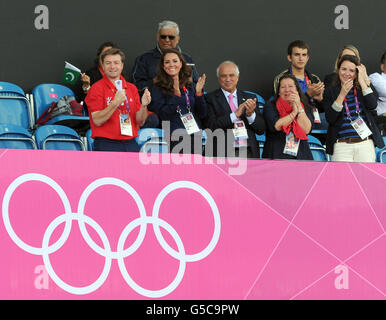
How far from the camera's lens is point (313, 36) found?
9570 millimetres

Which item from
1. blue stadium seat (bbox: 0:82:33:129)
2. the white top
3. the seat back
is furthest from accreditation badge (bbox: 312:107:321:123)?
blue stadium seat (bbox: 0:82:33:129)

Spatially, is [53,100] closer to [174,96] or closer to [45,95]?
[45,95]

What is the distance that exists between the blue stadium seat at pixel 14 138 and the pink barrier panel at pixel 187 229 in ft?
6.52

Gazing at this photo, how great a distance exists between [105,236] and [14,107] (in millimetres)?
3135

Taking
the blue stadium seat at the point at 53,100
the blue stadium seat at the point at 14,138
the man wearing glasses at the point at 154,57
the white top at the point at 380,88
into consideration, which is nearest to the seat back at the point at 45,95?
the blue stadium seat at the point at 53,100

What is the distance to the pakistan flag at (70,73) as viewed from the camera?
7.68 m

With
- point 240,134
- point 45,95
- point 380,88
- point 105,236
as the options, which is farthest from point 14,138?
point 380,88

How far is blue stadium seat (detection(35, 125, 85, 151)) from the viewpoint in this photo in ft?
22.6

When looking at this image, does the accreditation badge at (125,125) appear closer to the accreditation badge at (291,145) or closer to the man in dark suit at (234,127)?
the man in dark suit at (234,127)

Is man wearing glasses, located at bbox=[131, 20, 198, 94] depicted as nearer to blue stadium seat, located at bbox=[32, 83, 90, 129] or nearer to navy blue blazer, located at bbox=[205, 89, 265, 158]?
navy blue blazer, located at bbox=[205, 89, 265, 158]

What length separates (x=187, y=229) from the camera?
503 cm

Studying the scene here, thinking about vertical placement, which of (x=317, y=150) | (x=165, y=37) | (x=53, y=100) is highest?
(x=165, y=37)
